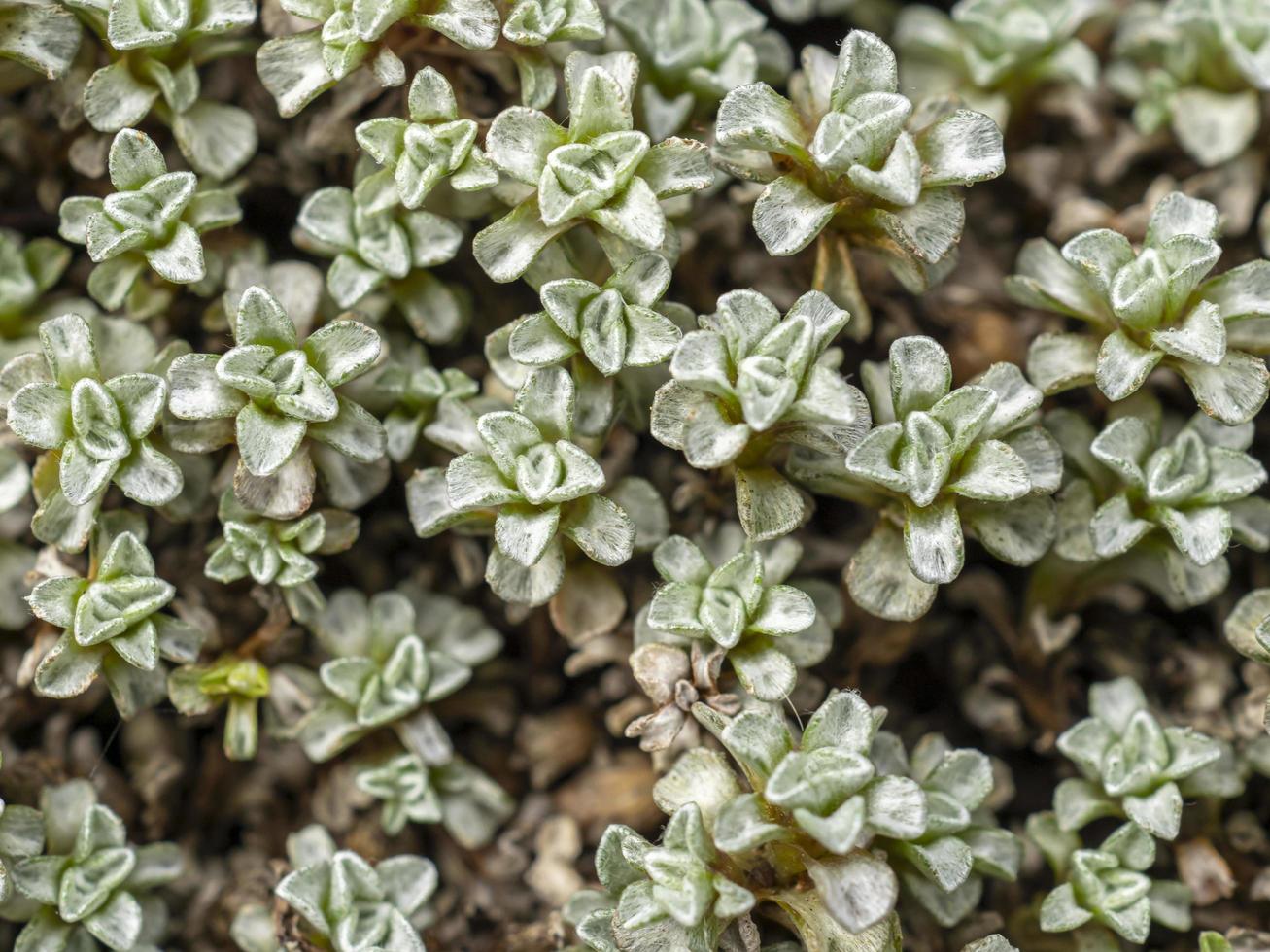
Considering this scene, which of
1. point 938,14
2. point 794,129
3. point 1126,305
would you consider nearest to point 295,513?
point 794,129

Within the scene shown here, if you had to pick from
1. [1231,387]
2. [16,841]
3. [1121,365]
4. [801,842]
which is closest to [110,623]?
[16,841]

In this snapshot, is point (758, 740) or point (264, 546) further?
point (264, 546)

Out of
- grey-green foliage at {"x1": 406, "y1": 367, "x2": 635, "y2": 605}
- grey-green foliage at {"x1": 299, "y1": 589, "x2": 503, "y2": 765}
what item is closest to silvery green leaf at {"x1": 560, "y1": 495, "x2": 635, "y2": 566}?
grey-green foliage at {"x1": 406, "y1": 367, "x2": 635, "y2": 605}

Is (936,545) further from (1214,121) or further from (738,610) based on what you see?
(1214,121)

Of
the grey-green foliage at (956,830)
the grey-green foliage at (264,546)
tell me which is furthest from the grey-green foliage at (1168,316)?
the grey-green foliage at (264,546)

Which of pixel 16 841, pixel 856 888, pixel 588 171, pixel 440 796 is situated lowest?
pixel 440 796

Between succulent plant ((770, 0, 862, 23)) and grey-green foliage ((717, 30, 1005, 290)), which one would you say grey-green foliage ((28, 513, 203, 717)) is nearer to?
grey-green foliage ((717, 30, 1005, 290))

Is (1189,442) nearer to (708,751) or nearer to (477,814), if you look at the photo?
(708,751)
